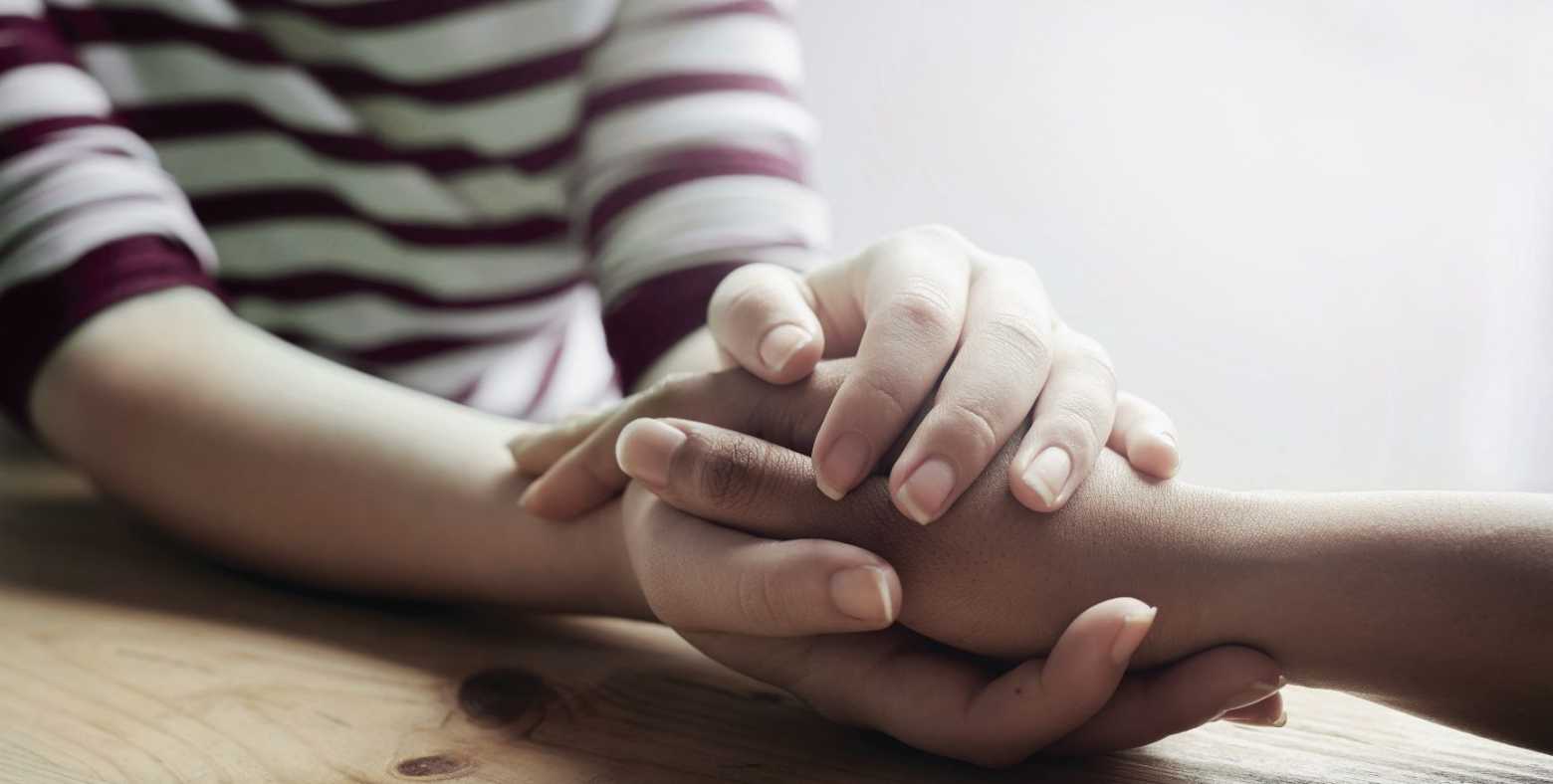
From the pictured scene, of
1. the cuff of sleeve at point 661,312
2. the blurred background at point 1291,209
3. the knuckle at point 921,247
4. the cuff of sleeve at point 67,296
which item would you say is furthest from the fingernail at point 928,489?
the blurred background at point 1291,209

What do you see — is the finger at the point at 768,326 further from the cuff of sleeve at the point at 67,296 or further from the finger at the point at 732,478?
the cuff of sleeve at the point at 67,296

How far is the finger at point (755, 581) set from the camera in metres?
0.37

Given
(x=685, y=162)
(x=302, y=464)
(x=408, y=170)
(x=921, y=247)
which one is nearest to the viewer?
(x=921, y=247)

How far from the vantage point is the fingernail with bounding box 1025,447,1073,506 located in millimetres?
382

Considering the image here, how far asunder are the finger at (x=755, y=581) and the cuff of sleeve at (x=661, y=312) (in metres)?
0.22

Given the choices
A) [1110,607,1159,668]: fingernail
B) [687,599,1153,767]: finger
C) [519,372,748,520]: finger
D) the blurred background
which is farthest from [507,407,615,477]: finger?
the blurred background

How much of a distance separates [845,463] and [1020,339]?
8 cm

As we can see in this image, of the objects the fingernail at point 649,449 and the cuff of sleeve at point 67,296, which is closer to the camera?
the fingernail at point 649,449

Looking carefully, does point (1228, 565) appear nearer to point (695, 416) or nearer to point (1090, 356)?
point (1090, 356)

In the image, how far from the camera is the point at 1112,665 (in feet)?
1.18

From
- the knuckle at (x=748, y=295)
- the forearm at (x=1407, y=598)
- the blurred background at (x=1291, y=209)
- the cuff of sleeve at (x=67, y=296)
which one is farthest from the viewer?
the blurred background at (x=1291, y=209)

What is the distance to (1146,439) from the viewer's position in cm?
42

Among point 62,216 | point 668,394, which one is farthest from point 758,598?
point 62,216

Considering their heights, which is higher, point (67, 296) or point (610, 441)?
point (610, 441)
